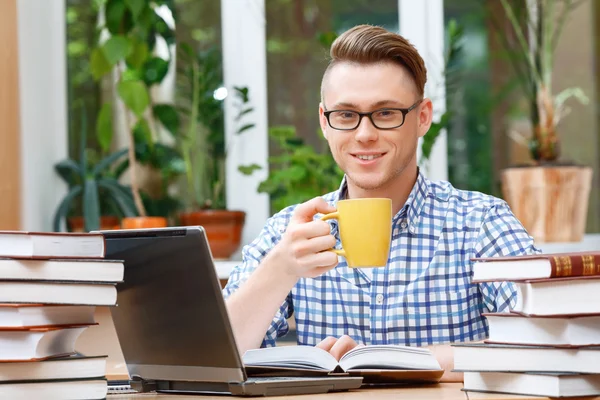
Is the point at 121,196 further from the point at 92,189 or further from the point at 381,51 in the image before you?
the point at 381,51

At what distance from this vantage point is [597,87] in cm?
335

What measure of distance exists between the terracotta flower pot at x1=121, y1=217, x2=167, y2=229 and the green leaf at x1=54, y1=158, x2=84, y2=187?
315 millimetres

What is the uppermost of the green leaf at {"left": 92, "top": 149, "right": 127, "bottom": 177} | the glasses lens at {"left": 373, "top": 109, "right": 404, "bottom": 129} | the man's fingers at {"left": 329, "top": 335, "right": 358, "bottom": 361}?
the glasses lens at {"left": 373, "top": 109, "right": 404, "bottom": 129}

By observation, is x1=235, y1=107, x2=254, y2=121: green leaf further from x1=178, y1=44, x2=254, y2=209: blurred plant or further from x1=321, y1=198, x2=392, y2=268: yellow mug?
x1=321, y1=198, x2=392, y2=268: yellow mug

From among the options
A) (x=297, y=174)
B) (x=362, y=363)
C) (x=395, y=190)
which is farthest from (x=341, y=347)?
(x=297, y=174)

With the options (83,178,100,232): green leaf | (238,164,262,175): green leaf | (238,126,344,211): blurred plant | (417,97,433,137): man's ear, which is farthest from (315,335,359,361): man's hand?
(83,178,100,232): green leaf

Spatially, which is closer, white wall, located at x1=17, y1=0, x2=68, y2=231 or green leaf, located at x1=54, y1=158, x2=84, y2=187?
white wall, located at x1=17, y1=0, x2=68, y2=231

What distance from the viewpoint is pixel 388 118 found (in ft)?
6.05

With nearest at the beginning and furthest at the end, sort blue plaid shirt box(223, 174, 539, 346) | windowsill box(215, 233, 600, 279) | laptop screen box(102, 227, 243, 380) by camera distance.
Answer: laptop screen box(102, 227, 243, 380) < blue plaid shirt box(223, 174, 539, 346) < windowsill box(215, 233, 600, 279)

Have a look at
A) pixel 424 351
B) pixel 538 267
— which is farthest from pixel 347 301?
pixel 538 267

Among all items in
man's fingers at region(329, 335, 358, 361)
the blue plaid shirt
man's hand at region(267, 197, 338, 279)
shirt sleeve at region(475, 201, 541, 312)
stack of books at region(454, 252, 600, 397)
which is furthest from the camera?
the blue plaid shirt

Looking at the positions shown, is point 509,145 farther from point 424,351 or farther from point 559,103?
point 424,351

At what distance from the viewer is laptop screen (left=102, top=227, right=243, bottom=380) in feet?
3.98

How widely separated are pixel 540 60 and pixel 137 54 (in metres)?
1.49
